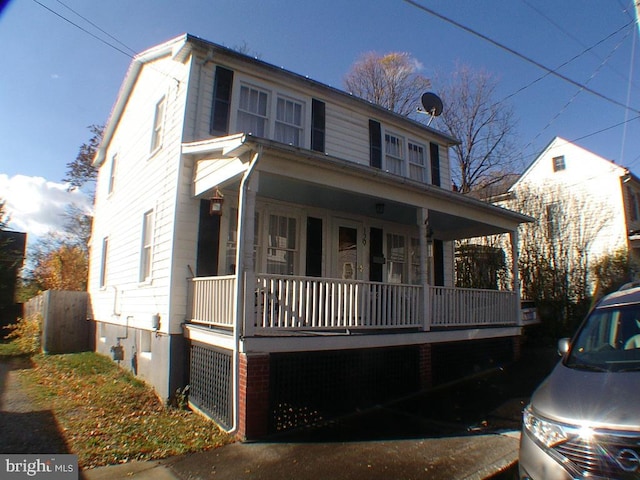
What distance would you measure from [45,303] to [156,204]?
7354 mm

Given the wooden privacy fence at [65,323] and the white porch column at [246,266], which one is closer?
the white porch column at [246,266]

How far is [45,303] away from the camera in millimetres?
13805

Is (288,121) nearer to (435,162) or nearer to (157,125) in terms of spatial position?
(157,125)

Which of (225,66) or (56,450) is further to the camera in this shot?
(225,66)

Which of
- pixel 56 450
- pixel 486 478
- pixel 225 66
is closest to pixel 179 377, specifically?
pixel 56 450

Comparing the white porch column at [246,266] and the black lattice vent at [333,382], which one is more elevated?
the white porch column at [246,266]

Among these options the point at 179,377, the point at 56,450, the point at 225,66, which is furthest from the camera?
the point at 225,66

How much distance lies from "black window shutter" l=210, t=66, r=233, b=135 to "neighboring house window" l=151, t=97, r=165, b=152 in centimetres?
186

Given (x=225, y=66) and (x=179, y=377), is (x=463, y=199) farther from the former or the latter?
(x=179, y=377)

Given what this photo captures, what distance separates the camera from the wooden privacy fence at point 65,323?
13.6m

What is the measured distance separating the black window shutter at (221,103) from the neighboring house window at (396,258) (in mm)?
5057

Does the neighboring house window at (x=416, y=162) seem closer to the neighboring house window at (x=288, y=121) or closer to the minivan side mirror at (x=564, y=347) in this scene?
the neighboring house window at (x=288, y=121)

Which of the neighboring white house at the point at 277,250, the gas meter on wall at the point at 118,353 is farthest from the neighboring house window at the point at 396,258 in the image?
the gas meter on wall at the point at 118,353

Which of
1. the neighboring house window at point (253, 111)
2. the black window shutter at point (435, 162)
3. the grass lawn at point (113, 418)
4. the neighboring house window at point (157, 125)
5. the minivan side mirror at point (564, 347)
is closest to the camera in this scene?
the minivan side mirror at point (564, 347)
